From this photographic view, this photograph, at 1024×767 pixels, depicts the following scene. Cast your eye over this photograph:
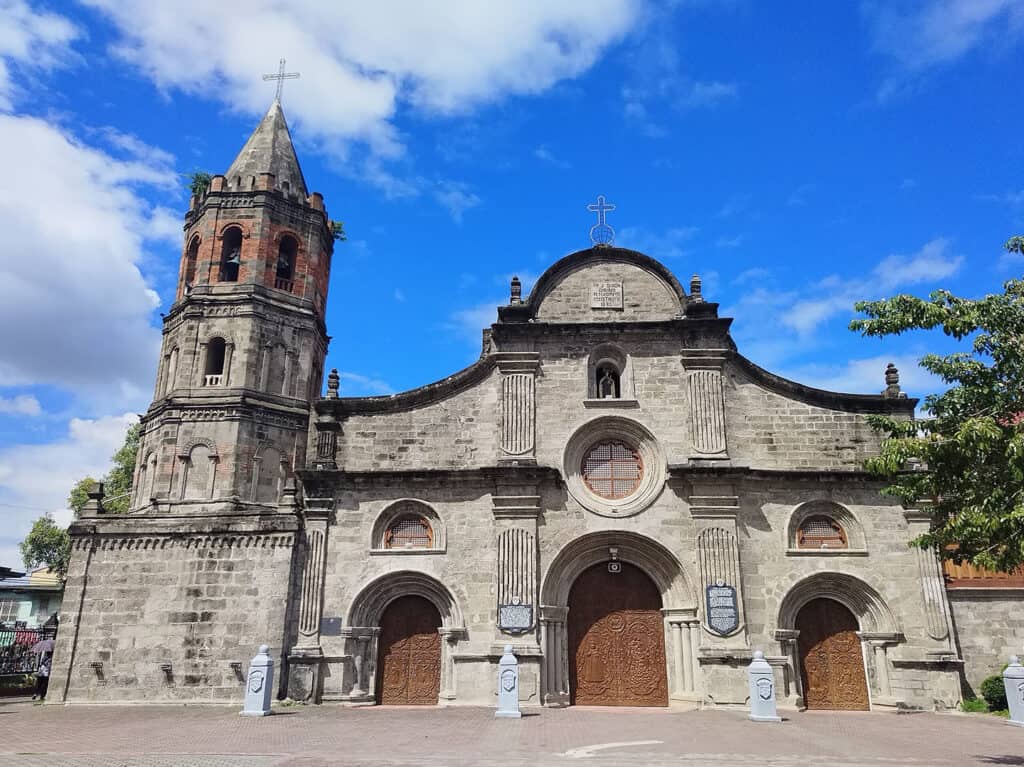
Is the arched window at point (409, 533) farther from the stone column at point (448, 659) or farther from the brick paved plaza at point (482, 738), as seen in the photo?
the brick paved plaza at point (482, 738)

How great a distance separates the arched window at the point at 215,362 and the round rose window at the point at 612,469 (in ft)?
47.0

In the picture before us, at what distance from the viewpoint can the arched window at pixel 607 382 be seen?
21047mm

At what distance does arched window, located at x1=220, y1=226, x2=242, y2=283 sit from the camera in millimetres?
28594

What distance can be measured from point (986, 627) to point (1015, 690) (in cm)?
404

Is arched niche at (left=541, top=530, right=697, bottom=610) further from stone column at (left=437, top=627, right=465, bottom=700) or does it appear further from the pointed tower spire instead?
the pointed tower spire

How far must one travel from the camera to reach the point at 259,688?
53.9 ft

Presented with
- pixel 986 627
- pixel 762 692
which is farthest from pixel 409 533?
pixel 986 627

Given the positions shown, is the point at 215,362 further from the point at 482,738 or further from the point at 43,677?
the point at 482,738

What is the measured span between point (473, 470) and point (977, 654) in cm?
1356

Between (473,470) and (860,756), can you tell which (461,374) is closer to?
(473,470)

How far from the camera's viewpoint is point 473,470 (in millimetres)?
19656

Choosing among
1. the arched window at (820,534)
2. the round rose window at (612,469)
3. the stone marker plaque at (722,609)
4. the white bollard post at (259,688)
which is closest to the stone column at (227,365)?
the white bollard post at (259,688)

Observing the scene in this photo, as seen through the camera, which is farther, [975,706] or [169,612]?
[169,612]

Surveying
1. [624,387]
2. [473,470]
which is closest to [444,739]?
[473,470]
